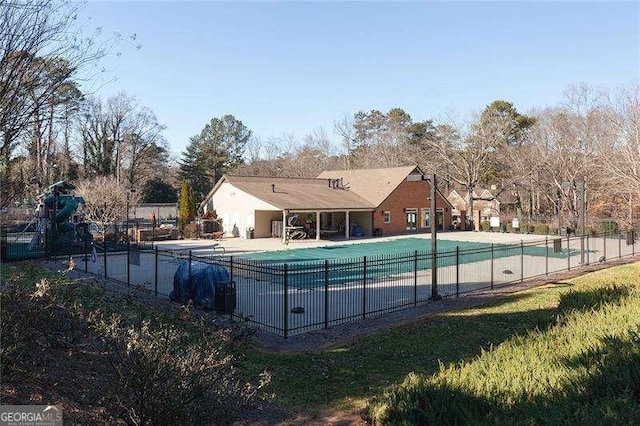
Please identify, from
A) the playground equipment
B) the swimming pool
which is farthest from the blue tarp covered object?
the playground equipment

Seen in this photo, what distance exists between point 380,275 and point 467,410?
46.2 ft

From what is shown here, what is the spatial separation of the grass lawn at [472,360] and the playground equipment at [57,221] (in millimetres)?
20574

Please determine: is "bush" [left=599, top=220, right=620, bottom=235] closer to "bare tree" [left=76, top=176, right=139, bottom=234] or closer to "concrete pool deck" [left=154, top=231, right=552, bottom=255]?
"concrete pool deck" [left=154, top=231, right=552, bottom=255]

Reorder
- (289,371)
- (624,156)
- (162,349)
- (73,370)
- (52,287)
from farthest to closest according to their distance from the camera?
(624,156) < (289,371) < (52,287) < (73,370) < (162,349)

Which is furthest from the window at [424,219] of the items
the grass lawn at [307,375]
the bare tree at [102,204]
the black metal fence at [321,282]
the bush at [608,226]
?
the grass lawn at [307,375]

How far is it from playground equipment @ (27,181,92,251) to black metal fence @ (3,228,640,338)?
50.1 inches

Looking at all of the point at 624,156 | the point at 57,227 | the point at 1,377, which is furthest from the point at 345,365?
the point at 624,156

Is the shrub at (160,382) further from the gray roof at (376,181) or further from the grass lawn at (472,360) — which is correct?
the gray roof at (376,181)

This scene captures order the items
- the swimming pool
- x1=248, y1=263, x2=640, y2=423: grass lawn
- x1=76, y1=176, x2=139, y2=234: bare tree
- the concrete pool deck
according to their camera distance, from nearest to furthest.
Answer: x1=248, y1=263, x2=640, y2=423: grass lawn, the swimming pool, the concrete pool deck, x1=76, y1=176, x2=139, y2=234: bare tree

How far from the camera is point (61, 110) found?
30.4 ft

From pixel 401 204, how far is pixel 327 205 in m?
9.03

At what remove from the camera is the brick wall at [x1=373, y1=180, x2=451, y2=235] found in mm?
41844

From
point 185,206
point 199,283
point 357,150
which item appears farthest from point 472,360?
point 357,150

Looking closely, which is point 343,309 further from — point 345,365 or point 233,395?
point 233,395
